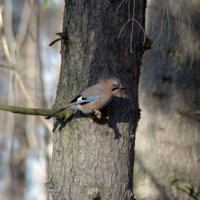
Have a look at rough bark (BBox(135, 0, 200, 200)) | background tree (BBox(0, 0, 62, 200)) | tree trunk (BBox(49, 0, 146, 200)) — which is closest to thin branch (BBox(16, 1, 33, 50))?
background tree (BBox(0, 0, 62, 200))

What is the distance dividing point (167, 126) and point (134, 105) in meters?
1.91

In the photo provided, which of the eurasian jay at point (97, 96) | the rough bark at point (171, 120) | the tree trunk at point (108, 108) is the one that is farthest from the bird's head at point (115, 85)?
the rough bark at point (171, 120)

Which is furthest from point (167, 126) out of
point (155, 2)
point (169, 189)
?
point (155, 2)

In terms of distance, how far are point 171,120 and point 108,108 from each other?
2.04 metres

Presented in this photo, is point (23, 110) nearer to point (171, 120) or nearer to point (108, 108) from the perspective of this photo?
point (108, 108)

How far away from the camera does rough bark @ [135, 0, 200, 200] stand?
5.11 m

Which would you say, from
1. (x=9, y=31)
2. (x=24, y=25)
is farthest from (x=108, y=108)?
(x=24, y=25)

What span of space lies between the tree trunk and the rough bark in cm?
179

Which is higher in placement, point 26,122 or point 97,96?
point 26,122

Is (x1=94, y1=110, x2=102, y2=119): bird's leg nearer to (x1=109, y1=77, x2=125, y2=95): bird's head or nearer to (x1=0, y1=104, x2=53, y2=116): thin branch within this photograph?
(x1=109, y1=77, x2=125, y2=95): bird's head

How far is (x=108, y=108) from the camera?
3223mm

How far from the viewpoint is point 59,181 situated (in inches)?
128

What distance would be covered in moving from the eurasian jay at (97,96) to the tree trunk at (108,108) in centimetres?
10

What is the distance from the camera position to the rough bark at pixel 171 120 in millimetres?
5113
